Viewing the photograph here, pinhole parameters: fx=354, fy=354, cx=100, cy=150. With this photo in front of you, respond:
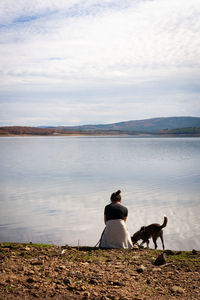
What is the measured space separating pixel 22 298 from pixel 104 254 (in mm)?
3005

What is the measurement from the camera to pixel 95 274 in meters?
6.33

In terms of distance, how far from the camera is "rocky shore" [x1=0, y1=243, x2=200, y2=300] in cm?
552

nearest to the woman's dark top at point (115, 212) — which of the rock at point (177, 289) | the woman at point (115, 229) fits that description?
the woman at point (115, 229)

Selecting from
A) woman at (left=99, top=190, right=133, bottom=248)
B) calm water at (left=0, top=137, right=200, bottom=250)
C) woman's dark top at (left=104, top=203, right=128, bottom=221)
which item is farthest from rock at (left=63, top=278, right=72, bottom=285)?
calm water at (left=0, top=137, right=200, bottom=250)

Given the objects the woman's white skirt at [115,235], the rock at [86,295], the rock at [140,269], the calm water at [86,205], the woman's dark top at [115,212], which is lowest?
Answer: the rock at [86,295]

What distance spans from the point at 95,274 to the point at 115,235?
8.26 ft

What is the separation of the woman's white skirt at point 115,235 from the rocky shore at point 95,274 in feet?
1.59

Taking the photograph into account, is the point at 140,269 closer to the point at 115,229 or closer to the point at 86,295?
the point at 86,295

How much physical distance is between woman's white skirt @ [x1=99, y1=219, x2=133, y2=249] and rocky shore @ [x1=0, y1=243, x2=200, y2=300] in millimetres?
486

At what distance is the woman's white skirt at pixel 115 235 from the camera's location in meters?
8.69

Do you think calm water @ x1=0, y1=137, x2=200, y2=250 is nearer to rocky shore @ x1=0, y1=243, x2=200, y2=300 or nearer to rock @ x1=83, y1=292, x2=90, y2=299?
rocky shore @ x1=0, y1=243, x2=200, y2=300

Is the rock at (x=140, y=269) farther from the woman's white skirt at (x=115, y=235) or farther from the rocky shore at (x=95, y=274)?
the woman's white skirt at (x=115, y=235)

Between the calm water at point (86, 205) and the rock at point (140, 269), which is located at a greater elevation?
the calm water at point (86, 205)

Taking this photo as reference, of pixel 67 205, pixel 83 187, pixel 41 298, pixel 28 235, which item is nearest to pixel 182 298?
pixel 41 298
